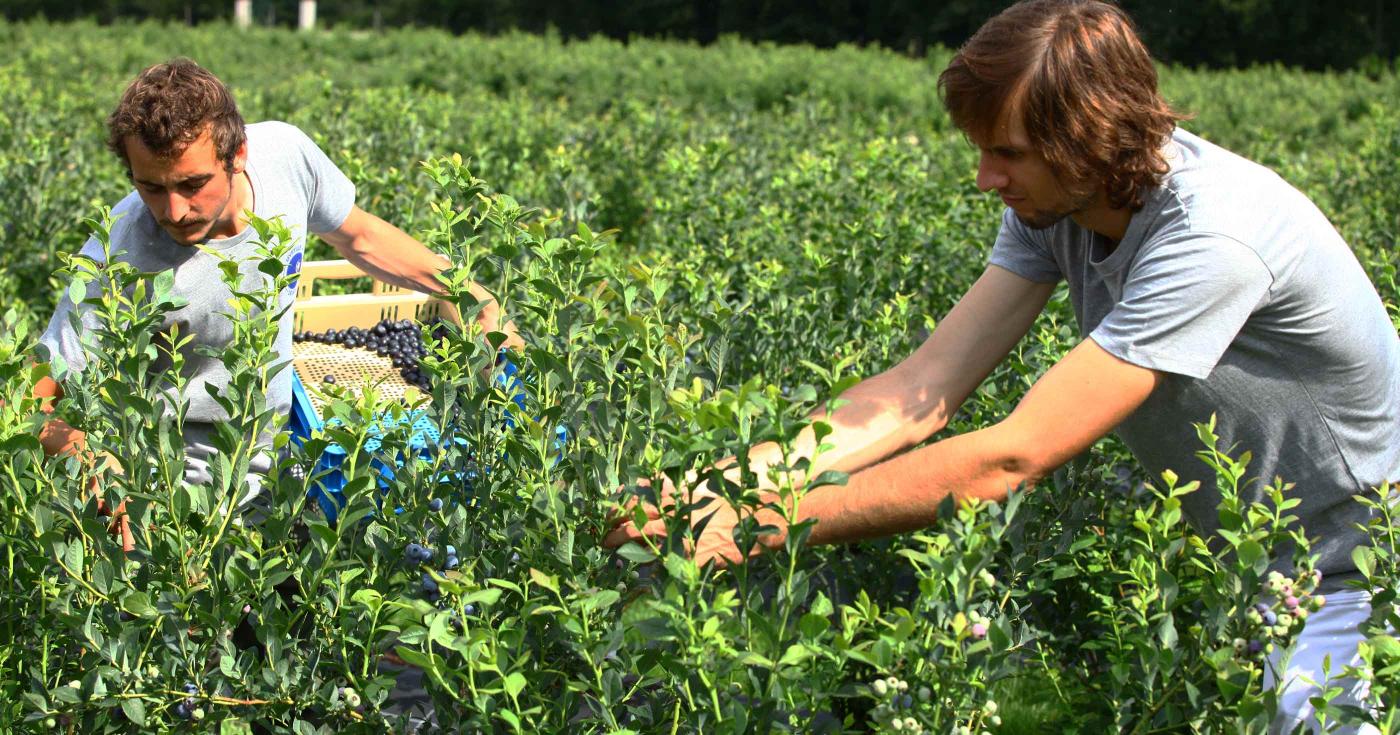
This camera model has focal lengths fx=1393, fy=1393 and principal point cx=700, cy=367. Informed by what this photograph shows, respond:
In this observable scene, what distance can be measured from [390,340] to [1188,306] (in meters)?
2.29

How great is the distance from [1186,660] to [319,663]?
4.32ft

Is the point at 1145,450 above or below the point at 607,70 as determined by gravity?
above

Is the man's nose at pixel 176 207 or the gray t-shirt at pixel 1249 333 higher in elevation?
the gray t-shirt at pixel 1249 333

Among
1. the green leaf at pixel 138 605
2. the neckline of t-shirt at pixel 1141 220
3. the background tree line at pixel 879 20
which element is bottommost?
the background tree line at pixel 879 20

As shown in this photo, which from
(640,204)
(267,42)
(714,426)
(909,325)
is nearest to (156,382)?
(714,426)

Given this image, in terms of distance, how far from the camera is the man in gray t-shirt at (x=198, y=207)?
9.55 ft

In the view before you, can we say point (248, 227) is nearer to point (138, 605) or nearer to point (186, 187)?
point (186, 187)

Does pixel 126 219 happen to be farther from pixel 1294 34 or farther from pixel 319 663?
pixel 1294 34

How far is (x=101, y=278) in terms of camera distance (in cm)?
243

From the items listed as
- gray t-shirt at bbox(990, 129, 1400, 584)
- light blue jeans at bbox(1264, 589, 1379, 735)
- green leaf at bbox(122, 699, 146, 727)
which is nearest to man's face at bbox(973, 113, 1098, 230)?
gray t-shirt at bbox(990, 129, 1400, 584)

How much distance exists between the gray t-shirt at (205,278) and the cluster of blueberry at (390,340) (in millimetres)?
449

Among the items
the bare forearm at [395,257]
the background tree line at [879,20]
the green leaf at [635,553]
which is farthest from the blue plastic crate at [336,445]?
the background tree line at [879,20]

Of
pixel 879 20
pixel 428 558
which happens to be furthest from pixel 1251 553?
pixel 879 20

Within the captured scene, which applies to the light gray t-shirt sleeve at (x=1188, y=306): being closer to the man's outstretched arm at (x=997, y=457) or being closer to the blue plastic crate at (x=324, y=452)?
the man's outstretched arm at (x=997, y=457)
